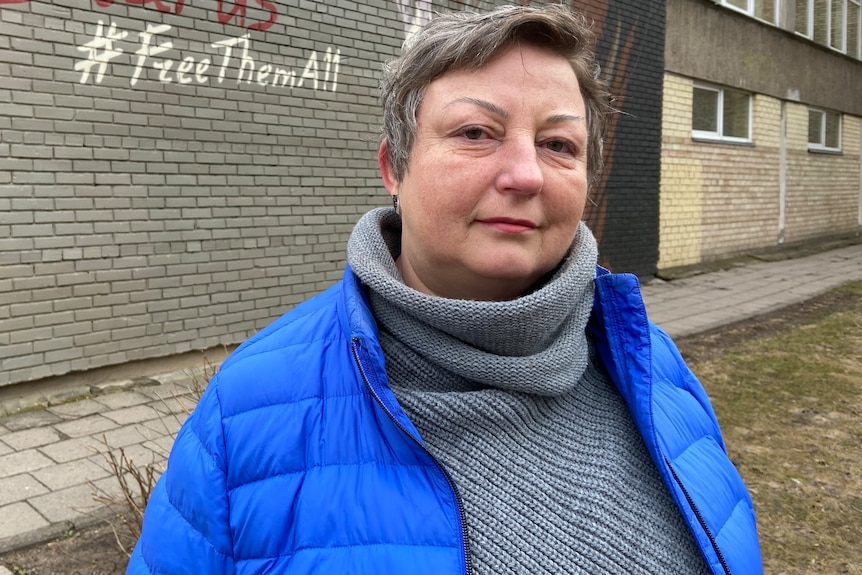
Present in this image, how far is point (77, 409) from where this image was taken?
14.3 feet

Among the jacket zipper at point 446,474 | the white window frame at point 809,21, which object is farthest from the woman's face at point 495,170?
the white window frame at point 809,21

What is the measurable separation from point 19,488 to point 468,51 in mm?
3211

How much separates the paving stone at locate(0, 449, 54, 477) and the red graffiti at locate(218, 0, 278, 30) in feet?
10.7

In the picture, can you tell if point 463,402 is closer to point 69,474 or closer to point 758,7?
point 69,474

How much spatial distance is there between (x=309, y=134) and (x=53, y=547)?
379cm

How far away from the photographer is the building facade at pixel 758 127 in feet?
33.2

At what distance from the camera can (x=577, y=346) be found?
4.65ft

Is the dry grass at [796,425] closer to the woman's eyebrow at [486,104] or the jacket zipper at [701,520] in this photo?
the jacket zipper at [701,520]

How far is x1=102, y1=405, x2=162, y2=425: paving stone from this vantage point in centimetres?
417

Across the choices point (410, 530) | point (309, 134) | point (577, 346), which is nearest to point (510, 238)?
point (577, 346)

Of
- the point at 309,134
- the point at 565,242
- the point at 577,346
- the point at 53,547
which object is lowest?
the point at 53,547

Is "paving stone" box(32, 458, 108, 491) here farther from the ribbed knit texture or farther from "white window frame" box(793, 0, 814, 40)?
"white window frame" box(793, 0, 814, 40)

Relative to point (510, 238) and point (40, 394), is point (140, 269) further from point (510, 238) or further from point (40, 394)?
point (510, 238)

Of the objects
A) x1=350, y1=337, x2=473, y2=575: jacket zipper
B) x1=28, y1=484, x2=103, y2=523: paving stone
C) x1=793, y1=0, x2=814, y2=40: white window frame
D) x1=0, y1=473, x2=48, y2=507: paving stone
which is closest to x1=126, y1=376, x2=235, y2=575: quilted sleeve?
x1=350, y1=337, x2=473, y2=575: jacket zipper
